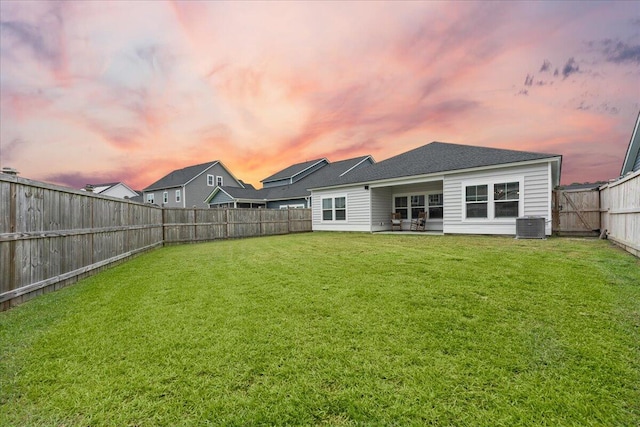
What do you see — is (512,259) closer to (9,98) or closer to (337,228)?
(337,228)

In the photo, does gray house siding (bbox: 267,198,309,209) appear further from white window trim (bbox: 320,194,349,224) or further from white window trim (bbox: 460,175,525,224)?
white window trim (bbox: 460,175,525,224)

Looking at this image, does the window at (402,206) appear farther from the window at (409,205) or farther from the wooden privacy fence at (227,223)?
the wooden privacy fence at (227,223)

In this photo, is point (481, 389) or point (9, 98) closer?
point (481, 389)

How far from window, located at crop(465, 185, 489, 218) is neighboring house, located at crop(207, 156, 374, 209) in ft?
38.4

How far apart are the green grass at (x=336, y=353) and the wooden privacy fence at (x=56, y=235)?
0.43 metres

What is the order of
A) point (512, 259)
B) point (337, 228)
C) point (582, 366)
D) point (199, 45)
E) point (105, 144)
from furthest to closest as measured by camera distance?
point (337, 228) → point (105, 144) → point (199, 45) → point (512, 259) → point (582, 366)

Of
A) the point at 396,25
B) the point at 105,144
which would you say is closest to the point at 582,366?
the point at 396,25

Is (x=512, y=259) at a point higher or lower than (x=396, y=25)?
lower

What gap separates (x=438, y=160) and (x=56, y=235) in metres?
A: 13.5

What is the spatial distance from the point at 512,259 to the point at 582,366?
4268mm

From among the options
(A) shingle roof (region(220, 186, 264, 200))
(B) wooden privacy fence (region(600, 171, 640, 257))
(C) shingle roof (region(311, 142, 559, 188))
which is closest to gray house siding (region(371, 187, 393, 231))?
(C) shingle roof (region(311, 142, 559, 188))

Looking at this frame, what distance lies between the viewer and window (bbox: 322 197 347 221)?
1671cm

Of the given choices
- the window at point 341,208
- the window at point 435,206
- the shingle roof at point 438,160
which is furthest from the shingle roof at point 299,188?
the window at point 435,206

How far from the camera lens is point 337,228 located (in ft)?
55.8
